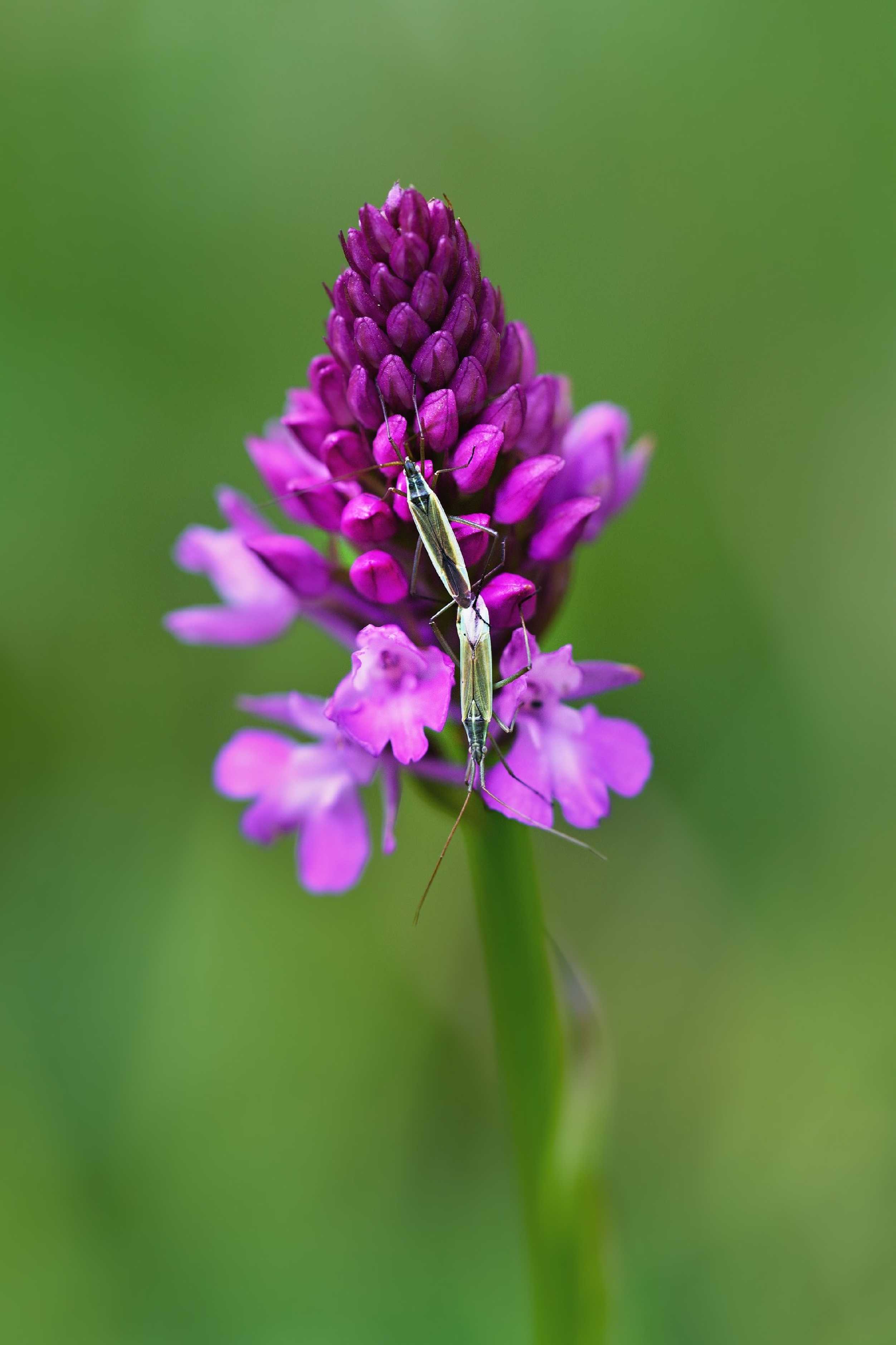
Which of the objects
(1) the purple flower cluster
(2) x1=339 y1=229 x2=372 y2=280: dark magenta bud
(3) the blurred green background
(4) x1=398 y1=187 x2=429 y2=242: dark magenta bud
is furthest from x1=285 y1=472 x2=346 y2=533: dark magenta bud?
(3) the blurred green background

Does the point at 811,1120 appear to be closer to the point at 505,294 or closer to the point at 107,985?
the point at 107,985

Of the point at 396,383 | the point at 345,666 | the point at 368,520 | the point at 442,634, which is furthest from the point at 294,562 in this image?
the point at 345,666

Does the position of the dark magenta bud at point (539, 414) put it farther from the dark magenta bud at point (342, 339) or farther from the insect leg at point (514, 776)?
the insect leg at point (514, 776)

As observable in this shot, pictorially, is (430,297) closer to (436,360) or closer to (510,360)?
(436,360)

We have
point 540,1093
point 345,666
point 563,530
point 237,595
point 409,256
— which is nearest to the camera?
point 409,256

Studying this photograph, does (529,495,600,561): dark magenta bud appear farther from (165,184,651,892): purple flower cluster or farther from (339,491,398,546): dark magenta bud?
(339,491,398,546): dark magenta bud

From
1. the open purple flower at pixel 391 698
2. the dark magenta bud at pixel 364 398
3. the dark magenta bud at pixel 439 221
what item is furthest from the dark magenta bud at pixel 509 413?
the open purple flower at pixel 391 698
